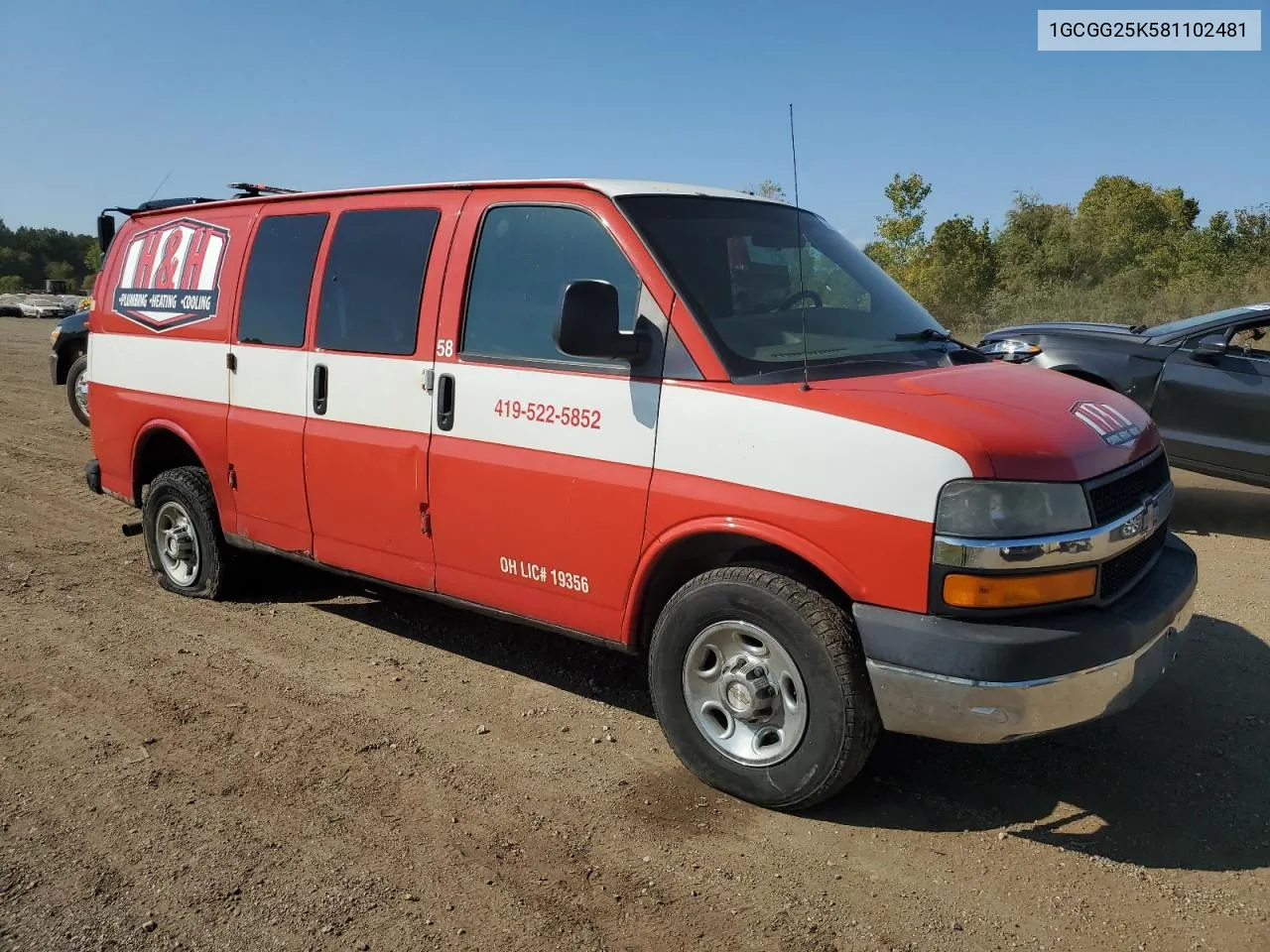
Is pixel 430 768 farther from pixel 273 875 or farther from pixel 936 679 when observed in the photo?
pixel 936 679

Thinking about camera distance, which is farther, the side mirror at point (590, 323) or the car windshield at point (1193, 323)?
the car windshield at point (1193, 323)

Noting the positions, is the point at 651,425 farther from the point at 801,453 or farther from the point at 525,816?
the point at 525,816

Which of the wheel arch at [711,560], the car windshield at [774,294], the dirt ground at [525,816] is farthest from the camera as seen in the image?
the car windshield at [774,294]

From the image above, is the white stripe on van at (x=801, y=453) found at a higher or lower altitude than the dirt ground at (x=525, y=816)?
higher

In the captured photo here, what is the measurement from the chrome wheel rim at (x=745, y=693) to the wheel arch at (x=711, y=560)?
0.27 m

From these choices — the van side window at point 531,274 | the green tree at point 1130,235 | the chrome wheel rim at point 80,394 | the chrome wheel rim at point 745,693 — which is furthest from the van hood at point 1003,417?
the green tree at point 1130,235

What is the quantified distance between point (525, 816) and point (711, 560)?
3.71ft

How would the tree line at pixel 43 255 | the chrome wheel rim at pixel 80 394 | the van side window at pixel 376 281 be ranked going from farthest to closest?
the tree line at pixel 43 255 → the chrome wheel rim at pixel 80 394 → the van side window at pixel 376 281

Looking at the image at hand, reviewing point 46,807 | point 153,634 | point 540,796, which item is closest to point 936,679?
point 540,796

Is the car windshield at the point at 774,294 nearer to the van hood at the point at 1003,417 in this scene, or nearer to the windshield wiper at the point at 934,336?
the windshield wiper at the point at 934,336

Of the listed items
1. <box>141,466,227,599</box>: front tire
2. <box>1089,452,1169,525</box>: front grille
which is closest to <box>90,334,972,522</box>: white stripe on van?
<box>1089,452,1169,525</box>: front grille

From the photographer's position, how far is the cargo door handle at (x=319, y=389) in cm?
475

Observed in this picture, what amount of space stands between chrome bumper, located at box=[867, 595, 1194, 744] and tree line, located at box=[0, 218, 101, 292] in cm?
8786

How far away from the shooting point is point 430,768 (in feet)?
12.6
